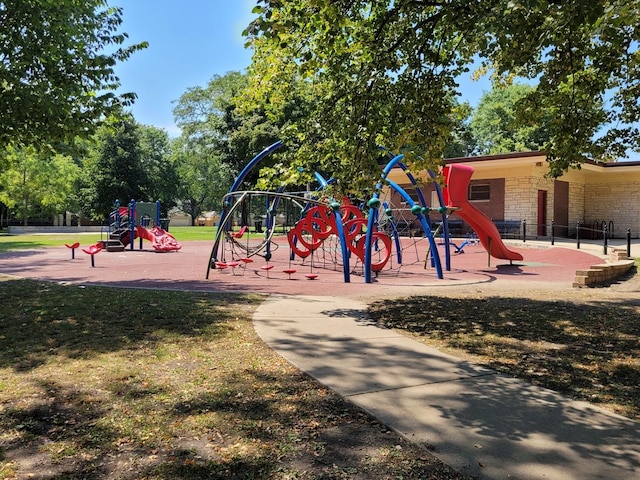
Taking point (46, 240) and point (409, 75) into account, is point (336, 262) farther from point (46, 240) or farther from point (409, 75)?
point (46, 240)

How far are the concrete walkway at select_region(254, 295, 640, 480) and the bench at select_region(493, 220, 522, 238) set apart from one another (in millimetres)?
23257

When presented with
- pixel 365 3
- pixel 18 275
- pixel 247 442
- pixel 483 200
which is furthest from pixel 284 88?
pixel 483 200

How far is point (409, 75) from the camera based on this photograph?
28.6ft

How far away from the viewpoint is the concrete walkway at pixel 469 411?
129 inches

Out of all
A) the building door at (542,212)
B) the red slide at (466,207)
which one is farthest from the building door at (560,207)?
the red slide at (466,207)

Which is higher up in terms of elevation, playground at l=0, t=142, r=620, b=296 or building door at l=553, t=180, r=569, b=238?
building door at l=553, t=180, r=569, b=238

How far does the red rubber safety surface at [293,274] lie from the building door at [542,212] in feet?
22.6

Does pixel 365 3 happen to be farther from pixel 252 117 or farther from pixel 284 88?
pixel 252 117

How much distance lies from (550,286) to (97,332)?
405 inches

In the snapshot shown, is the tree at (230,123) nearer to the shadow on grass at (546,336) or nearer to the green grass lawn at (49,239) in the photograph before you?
the green grass lawn at (49,239)

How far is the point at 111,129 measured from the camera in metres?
10.6

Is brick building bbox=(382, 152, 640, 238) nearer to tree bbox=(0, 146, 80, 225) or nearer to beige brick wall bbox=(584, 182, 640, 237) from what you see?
beige brick wall bbox=(584, 182, 640, 237)

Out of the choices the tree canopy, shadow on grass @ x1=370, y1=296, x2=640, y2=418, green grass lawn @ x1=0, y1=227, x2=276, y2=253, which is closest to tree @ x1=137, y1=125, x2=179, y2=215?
green grass lawn @ x1=0, y1=227, x2=276, y2=253

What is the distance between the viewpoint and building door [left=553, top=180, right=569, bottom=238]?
2967 cm
